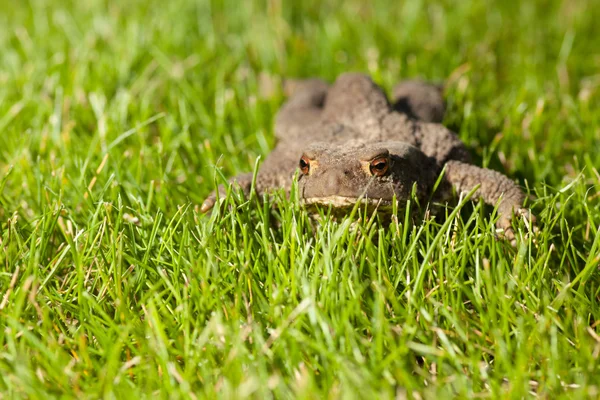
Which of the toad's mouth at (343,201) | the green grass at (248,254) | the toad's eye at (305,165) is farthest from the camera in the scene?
the toad's eye at (305,165)

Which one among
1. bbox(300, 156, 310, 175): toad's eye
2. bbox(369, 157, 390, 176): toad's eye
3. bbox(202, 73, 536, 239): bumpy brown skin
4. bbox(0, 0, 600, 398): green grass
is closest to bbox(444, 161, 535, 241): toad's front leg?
bbox(202, 73, 536, 239): bumpy brown skin

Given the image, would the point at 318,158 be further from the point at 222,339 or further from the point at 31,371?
the point at 31,371

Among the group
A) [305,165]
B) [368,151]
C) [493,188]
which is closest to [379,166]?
[368,151]

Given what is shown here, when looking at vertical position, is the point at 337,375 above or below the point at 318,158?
below

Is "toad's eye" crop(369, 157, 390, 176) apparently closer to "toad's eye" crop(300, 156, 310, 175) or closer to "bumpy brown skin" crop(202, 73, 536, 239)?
"bumpy brown skin" crop(202, 73, 536, 239)

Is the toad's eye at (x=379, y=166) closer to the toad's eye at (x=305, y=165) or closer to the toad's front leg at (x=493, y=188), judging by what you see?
the toad's eye at (x=305, y=165)

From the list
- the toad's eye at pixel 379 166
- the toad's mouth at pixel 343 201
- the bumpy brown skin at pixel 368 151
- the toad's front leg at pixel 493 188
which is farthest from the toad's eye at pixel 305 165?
the toad's front leg at pixel 493 188

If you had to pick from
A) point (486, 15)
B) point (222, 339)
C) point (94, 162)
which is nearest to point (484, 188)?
point (222, 339)
